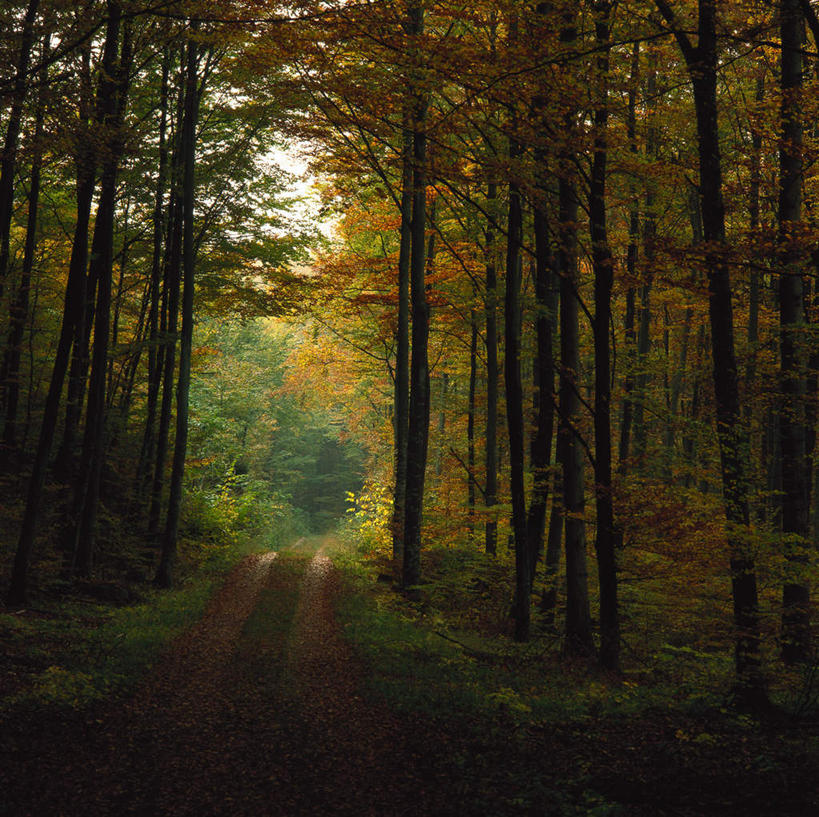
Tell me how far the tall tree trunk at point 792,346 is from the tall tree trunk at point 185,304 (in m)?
12.0

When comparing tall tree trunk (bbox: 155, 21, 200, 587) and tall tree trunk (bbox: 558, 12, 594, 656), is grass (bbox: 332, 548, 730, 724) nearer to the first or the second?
tall tree trunk (bbox: 558, 12, 594, 656)

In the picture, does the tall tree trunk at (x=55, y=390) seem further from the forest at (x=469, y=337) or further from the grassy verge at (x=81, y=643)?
the grassy verge at (x=81, y=643)

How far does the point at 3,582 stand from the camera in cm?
1097

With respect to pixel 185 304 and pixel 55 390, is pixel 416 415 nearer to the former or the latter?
pixel 185 304

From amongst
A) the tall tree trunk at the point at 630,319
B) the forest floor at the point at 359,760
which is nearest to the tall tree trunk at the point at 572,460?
the tall tree trunk at the point at 630,319

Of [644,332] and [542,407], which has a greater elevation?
[644,332]

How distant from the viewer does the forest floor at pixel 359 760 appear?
469 centimetres

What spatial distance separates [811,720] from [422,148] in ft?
36.2

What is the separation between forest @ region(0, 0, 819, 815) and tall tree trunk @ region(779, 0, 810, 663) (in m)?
0.05

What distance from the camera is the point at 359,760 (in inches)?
224

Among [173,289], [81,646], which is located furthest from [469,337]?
[81,646]

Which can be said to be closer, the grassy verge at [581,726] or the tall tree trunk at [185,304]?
the grassy verge at [581,726]

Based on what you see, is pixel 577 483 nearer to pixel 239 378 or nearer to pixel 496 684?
pixel 496 684

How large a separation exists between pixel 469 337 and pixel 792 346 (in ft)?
43.4
